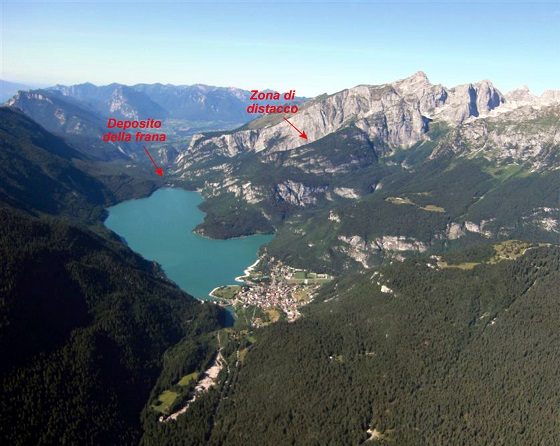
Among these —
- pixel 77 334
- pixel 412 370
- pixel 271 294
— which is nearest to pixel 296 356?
pixel 412 370

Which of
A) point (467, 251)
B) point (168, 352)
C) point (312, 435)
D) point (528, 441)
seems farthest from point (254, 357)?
point (467, 251)

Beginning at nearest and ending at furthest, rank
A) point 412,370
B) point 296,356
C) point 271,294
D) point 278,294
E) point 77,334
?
1. point 412,370
2. point 77,334
3. point 296,356
4. point 271,294
5. point 278,294


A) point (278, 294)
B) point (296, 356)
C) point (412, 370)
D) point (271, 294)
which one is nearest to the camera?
point (412, 370)

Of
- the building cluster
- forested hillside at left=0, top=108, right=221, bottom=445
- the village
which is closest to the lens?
forested hillside at left=0, top=108, right=221, bottom=445

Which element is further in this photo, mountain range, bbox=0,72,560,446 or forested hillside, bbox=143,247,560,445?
mountain range, bbox=0,72,560,446

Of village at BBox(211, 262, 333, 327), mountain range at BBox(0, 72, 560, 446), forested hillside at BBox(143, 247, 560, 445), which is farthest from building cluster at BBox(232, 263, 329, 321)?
forested hillside at BBox(143, 247, 560, 445)

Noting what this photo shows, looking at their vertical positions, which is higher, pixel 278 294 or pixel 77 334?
pixel 77 334

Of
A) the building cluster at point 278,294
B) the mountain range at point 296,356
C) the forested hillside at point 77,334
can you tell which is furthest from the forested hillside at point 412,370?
the building cluster at point 278,294

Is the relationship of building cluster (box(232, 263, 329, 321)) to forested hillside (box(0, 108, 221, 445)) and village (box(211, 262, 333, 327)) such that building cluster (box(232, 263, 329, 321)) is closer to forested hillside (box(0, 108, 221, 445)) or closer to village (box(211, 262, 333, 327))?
village (box(211, 262, 333, 327))

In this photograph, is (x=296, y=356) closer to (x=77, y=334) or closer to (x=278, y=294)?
(x=77, y=334)

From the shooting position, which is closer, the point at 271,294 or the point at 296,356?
the point at 296,356

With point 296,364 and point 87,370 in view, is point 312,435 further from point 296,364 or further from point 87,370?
point 87,370

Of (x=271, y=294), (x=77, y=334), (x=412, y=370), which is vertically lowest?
(x=271, y=294)
